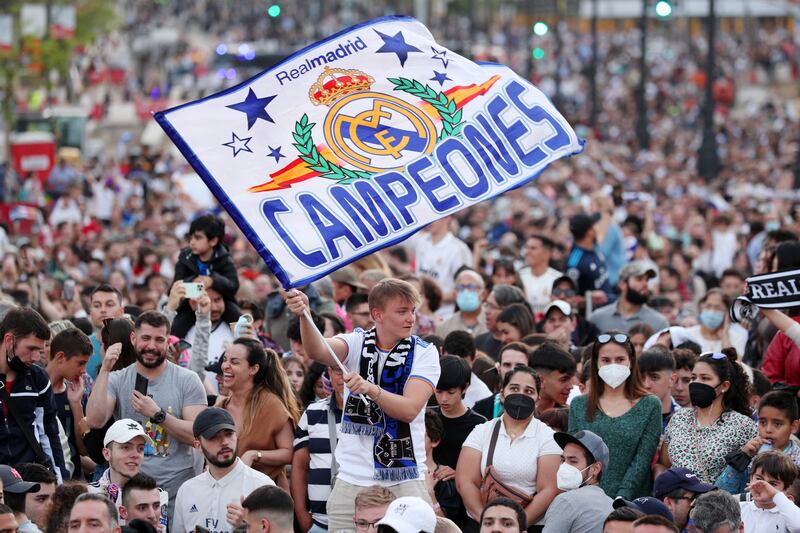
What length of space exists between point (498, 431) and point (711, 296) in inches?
169

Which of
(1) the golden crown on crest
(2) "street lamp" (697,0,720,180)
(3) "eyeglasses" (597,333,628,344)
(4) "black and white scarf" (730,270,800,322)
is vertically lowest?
(2) "street lamp" (697,0,720,180)

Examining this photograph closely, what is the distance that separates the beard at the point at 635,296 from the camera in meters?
12.9

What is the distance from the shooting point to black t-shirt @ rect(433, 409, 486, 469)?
9359mm

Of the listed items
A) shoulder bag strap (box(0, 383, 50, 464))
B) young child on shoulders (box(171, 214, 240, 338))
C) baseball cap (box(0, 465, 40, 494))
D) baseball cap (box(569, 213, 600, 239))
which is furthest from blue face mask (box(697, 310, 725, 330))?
baseball cap (box(0, 465, 40, 494))

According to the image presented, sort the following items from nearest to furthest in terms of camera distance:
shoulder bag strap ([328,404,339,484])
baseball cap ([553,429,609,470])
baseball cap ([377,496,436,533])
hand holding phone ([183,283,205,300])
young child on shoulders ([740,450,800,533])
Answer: baseball cap ([377,496,436,533]) < young child on shoulders ([740,450,800,533]) < baseball cap ([553,429,609,470]) < shoulder bag strap ([328,404,339,484]) < hand holding phone ([183,283,205,300])

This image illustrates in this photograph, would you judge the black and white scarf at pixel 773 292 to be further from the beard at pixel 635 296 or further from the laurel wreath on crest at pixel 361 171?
the beard at pixel 635 296

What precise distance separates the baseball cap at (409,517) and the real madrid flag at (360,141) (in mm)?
1428

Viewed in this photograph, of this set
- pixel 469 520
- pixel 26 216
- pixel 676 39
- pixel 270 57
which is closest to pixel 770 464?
pixel 469 520

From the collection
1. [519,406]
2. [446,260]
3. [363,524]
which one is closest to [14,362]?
[363,524]

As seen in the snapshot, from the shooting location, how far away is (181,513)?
859 centimetres

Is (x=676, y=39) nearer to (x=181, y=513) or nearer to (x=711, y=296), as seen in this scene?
(x=711, y=296)

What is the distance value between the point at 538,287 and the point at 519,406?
5.91 metres

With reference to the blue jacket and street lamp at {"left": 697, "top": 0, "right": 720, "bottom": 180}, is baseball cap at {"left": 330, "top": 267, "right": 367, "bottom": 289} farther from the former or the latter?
street lamp at {"left": 697, "top": 0, "right": 720, "bottom": 180}

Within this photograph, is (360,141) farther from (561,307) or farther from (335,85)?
(561,307)
